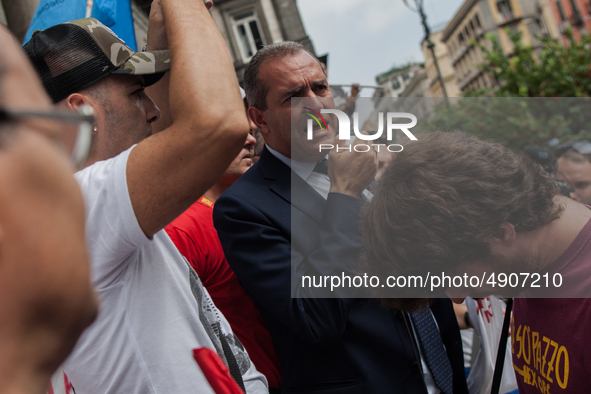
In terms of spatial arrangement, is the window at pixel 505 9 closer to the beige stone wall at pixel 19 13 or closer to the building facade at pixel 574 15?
the building facade at pixel 574 15

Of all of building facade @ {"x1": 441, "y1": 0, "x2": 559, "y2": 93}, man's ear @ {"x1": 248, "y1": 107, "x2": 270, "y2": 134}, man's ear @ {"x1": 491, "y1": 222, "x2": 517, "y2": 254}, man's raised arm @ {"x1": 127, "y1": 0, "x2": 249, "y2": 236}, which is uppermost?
building facade @ {"x1": 441, "y1": 0, "x2": 559, "y2": 93}

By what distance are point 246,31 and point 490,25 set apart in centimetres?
3211

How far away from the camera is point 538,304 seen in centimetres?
141

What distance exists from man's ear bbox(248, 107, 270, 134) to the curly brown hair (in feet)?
2.52

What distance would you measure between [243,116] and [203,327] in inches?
22.4

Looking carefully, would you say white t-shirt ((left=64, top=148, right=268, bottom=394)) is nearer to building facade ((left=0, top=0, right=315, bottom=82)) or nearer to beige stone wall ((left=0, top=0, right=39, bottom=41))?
beige stone wall ((left=0, top=0, right=39, bottom=41))

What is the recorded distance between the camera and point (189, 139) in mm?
829

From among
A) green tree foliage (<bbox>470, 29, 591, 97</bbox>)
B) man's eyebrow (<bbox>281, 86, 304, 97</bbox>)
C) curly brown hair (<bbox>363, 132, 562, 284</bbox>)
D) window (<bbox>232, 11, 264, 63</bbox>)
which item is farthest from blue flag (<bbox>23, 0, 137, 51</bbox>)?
green tree foliage (<bbox>470, 29, 591, 97</bbox>)

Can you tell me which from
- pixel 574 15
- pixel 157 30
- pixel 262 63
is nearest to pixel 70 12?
pixel 262 63

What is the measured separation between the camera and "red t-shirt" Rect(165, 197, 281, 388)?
5.92ft

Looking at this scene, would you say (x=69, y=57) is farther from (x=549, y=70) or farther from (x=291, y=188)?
(x=549, y=70)

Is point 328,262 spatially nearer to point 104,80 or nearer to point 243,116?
point 243,116

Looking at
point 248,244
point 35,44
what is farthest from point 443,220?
point 35,44

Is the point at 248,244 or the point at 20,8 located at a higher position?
the point at 20,8
